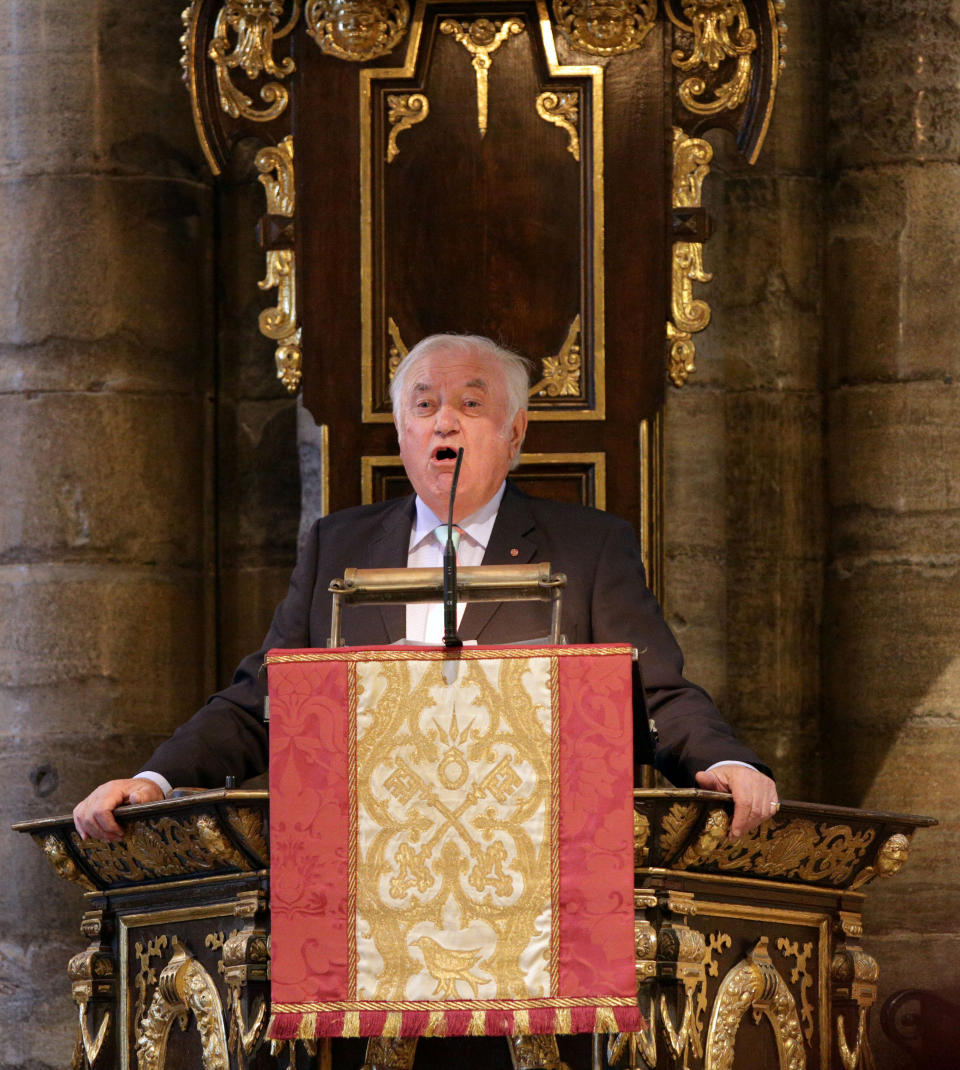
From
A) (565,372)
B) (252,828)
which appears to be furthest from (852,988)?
(565,372)

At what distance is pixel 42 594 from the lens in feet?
18.5

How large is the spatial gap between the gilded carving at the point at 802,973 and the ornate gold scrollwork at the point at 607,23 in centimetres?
235

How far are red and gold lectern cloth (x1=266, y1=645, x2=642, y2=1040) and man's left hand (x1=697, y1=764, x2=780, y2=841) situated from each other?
0.30 meters

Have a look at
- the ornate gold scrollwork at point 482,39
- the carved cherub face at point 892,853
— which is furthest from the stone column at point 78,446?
the carved cherub face at point 892,853

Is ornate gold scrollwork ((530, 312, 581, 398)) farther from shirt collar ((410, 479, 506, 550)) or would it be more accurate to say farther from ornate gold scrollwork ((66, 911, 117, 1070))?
ornate gold scrollwork ((66, 911, 117, 1070))

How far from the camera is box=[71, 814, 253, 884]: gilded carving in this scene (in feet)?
11.9

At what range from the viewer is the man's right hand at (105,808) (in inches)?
150

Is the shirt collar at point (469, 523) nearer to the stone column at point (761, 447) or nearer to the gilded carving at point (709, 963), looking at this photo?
the gilded carving at point (709, 963)

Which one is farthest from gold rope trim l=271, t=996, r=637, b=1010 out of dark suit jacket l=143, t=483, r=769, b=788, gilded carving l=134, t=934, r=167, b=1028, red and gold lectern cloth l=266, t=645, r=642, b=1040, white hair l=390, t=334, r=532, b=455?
white hair l=390, t=334, r=532, b=455

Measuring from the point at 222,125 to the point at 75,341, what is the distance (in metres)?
0.83

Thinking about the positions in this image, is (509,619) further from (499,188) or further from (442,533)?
(499,188)

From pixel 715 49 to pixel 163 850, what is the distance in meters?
2.51

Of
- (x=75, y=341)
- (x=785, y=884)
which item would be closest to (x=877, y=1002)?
(x=785, y=884)

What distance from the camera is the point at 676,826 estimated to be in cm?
357
